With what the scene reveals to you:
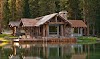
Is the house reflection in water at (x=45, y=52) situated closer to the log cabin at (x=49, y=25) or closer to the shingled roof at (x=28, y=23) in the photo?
the log cabin at (x=49, y=25)

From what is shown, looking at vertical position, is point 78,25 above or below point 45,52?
above

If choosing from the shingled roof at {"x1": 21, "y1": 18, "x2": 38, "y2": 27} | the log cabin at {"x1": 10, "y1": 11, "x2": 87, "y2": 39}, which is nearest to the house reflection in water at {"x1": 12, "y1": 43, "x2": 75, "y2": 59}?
the log cabin at {"x1": 10, "y1": 11, "x2": 87, "y2": 39}

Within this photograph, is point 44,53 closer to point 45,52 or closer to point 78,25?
point 45,52

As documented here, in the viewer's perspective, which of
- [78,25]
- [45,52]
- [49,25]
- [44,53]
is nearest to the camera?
[44,53]

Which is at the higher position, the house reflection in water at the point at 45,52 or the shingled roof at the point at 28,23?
the shingled roof at the point at 28,23

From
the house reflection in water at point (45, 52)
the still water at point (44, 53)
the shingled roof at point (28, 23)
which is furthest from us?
the shingled roof at point (28, 23)

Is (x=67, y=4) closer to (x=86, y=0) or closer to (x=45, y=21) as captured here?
(x=86, y=0)

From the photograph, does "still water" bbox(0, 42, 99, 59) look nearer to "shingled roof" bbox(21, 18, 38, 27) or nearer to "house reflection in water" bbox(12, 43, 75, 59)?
"house reflection in water" bbox(12, 43, 75, 59)

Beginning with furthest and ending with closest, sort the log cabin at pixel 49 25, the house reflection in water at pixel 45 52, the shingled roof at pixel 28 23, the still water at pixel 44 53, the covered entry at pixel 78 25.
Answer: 1. the covered entry at pixel 78 25
2. the shingled roof at pixel 28 23
3. the log cabin at pixel 49 25
4. the house reflection in water at pixel 45 52
5. the still water at pixel 44 53

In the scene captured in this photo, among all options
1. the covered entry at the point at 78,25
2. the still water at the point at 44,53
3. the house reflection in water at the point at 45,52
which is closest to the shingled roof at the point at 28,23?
the covered entry at the point at 78,25

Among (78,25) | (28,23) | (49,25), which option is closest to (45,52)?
(49,25)

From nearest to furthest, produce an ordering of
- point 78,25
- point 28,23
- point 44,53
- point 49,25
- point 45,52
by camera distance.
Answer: point 44,53
point 45,52
point 49,25
point 28,23
point 78,25

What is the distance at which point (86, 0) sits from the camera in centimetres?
6806

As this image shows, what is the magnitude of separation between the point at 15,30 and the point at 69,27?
1784 cm
